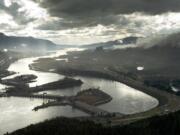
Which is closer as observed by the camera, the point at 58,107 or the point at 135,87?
the point at 58,107

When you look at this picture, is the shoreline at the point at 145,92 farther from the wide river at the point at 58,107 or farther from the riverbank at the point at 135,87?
the wide river at the point at 58,107

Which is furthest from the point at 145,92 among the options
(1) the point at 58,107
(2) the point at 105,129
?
(2) the point at 105,129

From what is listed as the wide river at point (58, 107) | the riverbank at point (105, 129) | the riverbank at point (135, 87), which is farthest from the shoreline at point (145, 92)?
the riverbank at point (105, 129)

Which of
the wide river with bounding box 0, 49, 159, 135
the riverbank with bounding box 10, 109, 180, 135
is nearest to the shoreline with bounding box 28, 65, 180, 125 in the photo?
the wide river with bounding box 0, 49, 159, 135

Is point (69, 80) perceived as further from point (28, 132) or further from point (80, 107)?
point (28, 132)

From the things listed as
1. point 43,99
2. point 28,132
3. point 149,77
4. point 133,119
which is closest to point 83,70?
point 149,77

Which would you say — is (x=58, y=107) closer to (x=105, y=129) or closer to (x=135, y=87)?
(x=105, y=129)

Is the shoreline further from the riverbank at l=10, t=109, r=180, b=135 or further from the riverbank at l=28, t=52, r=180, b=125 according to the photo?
the riverbank at l=10, t=109, r=180, b=135

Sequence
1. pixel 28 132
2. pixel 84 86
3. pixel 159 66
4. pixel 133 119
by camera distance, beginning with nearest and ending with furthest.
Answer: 1. pixel 28 132
2. pixel 133 119
3. pixel 84 86
4. pixel 159 66

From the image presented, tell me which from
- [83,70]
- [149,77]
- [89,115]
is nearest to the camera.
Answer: [89,115]

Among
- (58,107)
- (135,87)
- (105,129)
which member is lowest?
(135,87)

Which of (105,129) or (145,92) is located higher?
(105,129)
